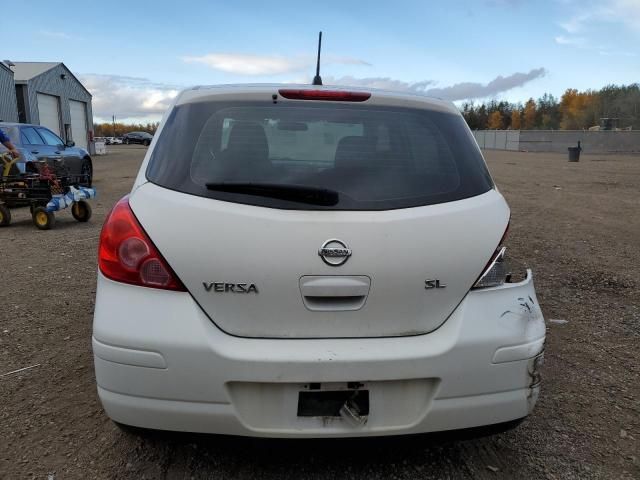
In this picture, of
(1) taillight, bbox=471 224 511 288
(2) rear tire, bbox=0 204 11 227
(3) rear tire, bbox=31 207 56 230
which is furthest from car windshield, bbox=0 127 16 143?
(1) taillight, bbox=471 224 511 288

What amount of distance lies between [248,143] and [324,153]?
12.7 inches

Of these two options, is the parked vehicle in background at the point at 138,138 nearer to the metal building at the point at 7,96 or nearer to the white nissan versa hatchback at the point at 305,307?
the metal building at the point at 7,96

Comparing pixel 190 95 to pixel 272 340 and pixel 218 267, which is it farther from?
pixel 272 340

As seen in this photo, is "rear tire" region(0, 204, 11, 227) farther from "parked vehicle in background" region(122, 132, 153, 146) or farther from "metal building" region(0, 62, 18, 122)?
"parked vehicle in background" region(122, 132, 153, 146)

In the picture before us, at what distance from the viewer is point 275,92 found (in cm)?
227

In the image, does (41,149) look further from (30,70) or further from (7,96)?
(30,70)

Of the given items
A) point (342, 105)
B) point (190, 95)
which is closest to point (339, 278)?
point (342, 105)

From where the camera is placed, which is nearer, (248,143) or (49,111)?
(248,143)

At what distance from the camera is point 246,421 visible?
1948 millimetres

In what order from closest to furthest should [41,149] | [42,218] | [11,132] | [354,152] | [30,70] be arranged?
[354,152]
[42,218]
[11,132]
[41,149]
[30,70]

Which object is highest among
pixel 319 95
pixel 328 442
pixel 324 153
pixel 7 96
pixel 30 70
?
A: pixel 30 70

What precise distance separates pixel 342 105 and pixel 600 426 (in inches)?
83.3

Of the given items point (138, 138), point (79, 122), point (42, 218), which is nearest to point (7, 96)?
point (79, 122)

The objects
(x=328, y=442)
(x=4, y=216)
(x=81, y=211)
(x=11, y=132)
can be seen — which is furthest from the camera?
(x=11, y=132)
